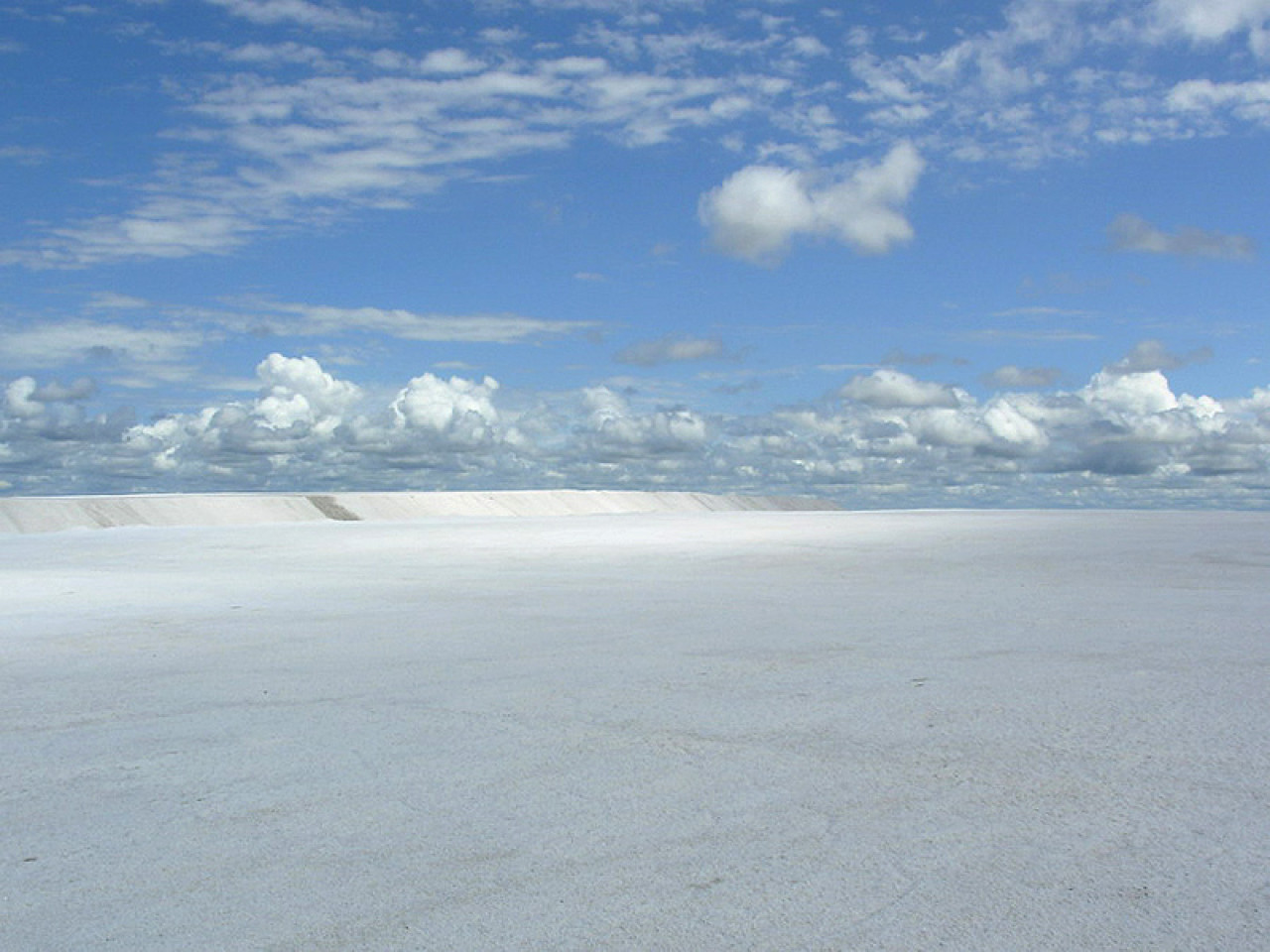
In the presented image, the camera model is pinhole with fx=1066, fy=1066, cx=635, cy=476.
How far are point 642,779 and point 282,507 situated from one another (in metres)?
61.7

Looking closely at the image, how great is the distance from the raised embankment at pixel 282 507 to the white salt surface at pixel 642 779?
45.6 metres

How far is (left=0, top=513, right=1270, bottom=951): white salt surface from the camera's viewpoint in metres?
3.46

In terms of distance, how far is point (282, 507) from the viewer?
63.0 metres

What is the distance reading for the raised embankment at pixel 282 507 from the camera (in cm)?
5141

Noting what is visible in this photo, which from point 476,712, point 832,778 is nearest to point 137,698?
point 476,712

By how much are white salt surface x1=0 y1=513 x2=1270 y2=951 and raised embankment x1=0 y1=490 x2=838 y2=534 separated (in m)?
45.6

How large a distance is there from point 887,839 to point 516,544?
22.4m

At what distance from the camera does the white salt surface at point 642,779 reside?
346 centimetres

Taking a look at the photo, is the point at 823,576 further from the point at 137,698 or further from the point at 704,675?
the point at 137,698

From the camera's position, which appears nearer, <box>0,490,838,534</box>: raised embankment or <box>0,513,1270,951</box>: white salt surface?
<box>0,513,1270,951</box>: white salt surface

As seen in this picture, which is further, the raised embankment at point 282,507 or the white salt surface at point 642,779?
the raised embankment at point 282,507

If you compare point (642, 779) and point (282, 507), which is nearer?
point (642, 779)

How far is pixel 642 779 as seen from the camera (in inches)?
192

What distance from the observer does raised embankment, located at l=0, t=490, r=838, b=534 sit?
51.4m
